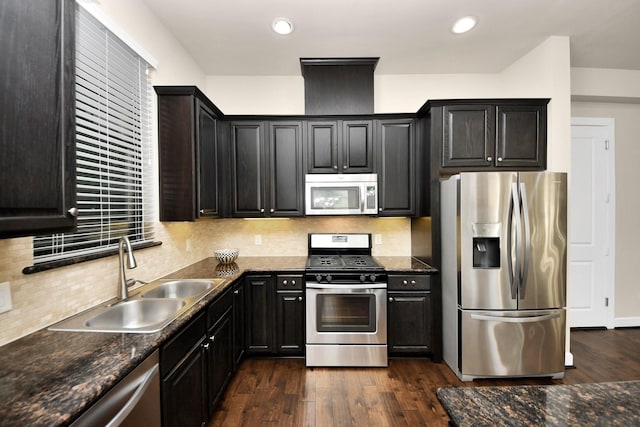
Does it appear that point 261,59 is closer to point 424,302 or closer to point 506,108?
point 506,108

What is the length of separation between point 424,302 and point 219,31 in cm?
313

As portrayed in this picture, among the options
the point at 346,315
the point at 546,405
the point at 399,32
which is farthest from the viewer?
the point at 346,315

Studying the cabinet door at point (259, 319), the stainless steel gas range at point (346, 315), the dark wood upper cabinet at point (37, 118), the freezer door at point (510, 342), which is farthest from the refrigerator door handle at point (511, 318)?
the dark wood upper cabinet at point (37, 118)

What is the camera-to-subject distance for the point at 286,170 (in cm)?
302

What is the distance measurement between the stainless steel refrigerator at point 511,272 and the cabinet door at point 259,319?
173 centimetres

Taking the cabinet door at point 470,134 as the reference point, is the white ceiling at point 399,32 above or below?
above

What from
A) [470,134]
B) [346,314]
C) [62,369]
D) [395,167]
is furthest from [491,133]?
[62,369]

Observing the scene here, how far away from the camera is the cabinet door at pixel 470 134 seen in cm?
264

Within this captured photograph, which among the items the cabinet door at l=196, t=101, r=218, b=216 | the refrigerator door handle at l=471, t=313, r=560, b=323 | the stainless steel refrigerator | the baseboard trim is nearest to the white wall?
the cabinet door at l=196, t=101, r=218, b=216

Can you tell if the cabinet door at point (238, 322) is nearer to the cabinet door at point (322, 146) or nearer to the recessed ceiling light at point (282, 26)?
the cabinet door at point (322, 146)

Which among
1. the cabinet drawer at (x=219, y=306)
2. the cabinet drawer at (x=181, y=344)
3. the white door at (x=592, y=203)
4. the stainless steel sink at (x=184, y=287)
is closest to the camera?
the cabinet drawer at (x=181, y=344)

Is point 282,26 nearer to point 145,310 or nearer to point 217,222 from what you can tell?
point 217,222

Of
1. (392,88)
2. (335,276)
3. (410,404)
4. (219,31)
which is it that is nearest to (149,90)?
(219,31)

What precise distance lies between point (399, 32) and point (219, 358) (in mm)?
3103
